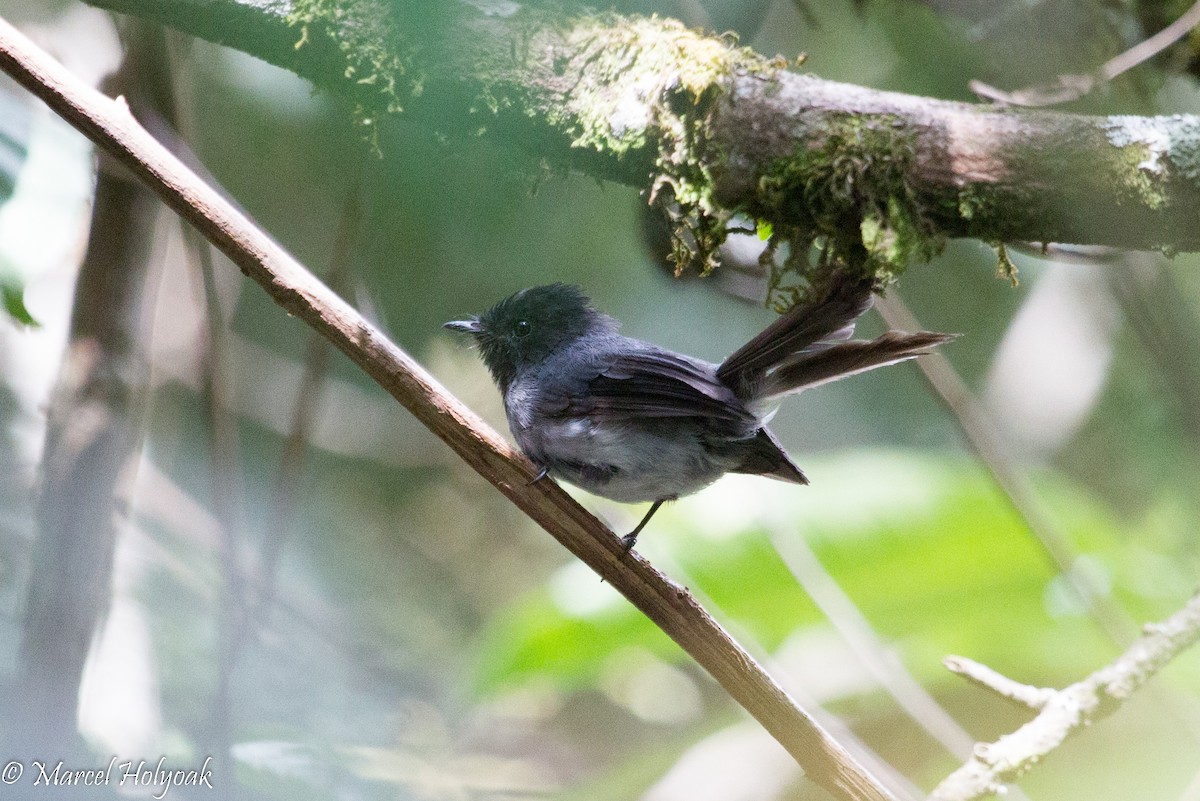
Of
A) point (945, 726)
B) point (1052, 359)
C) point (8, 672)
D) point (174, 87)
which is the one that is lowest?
point (8, 672)

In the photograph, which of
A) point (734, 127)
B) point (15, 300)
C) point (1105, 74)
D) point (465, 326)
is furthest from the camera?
point (1105, 74)

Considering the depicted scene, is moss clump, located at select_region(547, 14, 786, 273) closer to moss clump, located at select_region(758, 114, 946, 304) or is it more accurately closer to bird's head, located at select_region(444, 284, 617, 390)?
moss clump, located at select_region(758, 114, 946, 304)

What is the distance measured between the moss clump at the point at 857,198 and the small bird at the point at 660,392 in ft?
0.43

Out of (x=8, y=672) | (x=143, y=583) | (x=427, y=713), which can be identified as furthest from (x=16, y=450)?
(x=427, y=713)

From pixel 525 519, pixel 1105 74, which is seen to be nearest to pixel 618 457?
pixel 1105 74

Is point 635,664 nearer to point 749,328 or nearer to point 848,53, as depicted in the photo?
point 749,328

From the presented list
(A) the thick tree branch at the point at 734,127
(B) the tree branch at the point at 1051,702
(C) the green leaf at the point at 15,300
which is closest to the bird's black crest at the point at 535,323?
(A) the thick tree branch at the point at 734,127

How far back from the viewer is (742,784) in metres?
3.42

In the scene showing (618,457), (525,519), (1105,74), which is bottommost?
(618,457)

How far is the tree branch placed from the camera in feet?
5.93

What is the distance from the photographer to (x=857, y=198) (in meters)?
1.64

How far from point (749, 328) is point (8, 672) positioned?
2662 mm

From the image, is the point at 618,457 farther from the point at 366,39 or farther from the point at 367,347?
the point at 366,39

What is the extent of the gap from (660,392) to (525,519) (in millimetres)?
2284
